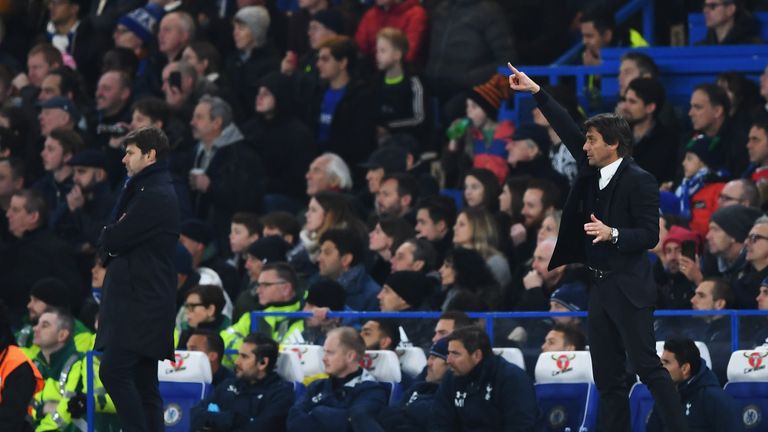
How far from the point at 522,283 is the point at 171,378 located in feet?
8.78

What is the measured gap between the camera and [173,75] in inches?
704

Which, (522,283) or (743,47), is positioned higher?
(743,47)

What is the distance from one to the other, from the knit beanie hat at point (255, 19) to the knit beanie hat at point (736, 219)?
6.60m

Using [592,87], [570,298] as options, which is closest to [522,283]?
[570,298]

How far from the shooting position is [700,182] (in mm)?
14453

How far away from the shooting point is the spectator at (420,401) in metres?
12.2

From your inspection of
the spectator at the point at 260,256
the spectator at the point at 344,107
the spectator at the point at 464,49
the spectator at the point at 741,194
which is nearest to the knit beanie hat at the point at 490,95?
the spectator at the point at 464,49

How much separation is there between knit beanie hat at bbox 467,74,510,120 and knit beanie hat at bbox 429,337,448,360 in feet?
15.0

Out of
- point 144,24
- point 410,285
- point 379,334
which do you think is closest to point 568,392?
point 379,334

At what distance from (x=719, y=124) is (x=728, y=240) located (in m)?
1.81

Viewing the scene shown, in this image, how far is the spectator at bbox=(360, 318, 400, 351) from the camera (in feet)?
43.4

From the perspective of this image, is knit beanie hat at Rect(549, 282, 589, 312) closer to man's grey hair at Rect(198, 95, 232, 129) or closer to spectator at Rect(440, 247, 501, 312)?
spectator at Rect(440, 247, 501, 312)

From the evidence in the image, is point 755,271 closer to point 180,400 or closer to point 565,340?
point 565,340

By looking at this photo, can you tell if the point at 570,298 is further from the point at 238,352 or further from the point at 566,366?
the point at 238,352
